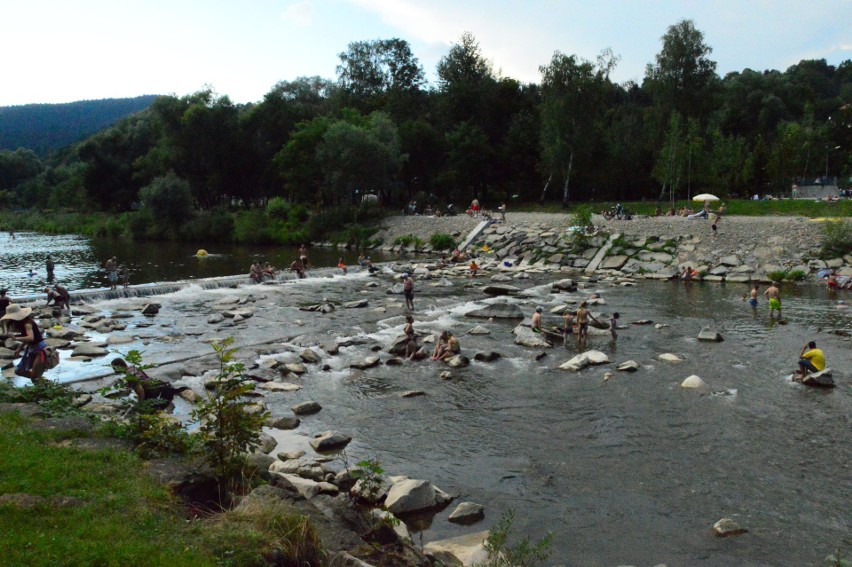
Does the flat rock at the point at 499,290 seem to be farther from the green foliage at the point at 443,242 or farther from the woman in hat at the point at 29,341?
the woman in hat at the point at 29,341

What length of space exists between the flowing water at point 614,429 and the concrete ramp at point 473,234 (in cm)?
2864

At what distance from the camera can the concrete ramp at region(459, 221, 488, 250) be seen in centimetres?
5788

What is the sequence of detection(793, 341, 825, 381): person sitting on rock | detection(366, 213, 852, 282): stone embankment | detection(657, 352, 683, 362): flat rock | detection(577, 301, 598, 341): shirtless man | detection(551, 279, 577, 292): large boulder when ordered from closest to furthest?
detection(793, 341, 825, 381): person sitting on rock < detection(657, 352, 683, 362): flat rock < detection(577, 301, 598, 341): shirtless man < detection(551, 279, 577, 292): large boulder < detection(366, 213, 852, 282): stone embankment

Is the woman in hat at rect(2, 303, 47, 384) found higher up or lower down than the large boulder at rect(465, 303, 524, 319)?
higher up

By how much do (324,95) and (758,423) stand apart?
10954 cm

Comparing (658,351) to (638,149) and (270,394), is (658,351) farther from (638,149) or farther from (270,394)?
(638,149)

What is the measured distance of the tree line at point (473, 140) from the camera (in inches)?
2576

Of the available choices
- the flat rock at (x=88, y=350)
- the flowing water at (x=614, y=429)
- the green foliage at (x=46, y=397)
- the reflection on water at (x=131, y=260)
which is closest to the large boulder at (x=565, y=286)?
the flowing water at (x=614, y=429)

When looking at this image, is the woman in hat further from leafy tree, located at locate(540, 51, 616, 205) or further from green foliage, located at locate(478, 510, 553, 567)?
leafy tree, located at locate(540, 51, 616, 205)

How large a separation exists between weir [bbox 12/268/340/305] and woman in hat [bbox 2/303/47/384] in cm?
1817

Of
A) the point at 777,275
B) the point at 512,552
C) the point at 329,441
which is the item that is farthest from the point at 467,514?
the point at 777,275

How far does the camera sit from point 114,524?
7.59 metres

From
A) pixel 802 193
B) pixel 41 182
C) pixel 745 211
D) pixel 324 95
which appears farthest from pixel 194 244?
pixel 41 182

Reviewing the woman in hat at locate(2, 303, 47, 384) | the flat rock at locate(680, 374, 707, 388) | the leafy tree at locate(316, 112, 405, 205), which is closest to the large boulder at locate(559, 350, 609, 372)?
the flat rock at locate(680, 374, 707, 388)
